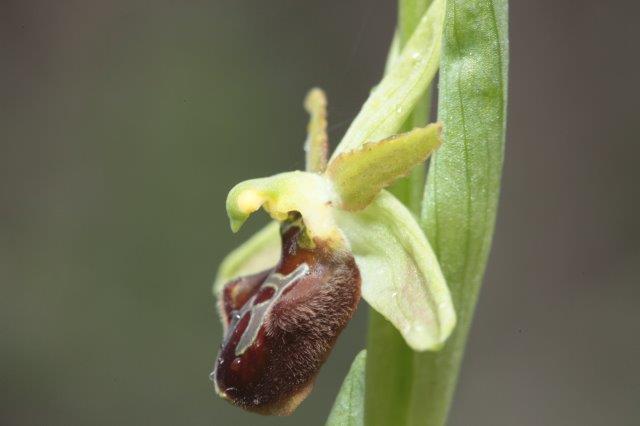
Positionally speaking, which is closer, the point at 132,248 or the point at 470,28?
the point at 470,28

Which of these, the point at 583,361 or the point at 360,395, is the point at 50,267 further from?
the point at 360,395

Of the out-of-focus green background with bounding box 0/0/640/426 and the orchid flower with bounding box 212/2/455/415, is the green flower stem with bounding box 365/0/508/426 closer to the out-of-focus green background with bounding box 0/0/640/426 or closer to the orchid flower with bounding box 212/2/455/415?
the orchid flower with bounding box 212/2/455/415

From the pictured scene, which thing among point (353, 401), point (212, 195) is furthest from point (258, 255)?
point (212, 195)

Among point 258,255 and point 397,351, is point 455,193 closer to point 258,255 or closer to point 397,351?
point 397,351

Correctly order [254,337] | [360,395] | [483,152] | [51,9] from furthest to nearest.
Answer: [51,9], [360,395], [483,152], [254,337]

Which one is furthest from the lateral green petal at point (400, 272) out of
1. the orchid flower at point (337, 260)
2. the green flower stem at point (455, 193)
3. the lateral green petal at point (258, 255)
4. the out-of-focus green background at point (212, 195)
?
the out-of-focus green background at point (212, 195)

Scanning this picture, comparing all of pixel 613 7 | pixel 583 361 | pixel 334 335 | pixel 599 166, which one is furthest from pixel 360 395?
pixel 613 7
